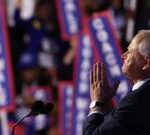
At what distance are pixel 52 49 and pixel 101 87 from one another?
5.33 meters

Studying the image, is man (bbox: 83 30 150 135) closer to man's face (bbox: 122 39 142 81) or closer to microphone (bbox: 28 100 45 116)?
man's face (bbox: 122 39 142 81)

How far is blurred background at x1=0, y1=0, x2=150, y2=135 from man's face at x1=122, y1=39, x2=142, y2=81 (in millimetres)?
4834

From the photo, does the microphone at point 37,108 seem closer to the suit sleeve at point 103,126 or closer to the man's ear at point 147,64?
the suit sleeve at point 103,126

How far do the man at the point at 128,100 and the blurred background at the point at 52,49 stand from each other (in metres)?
4.79

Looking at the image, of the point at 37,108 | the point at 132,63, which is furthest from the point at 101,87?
the point at 37,108

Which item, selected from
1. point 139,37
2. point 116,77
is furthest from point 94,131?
point 116,77

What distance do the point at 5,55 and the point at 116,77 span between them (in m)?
1.10

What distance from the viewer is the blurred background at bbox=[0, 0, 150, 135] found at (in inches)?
366

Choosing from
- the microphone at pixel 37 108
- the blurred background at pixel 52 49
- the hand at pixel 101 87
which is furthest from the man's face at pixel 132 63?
the blurred background at pixel 52 49

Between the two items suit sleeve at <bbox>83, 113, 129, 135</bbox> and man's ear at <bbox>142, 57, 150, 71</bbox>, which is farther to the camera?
man's ear at <bbox>142, 57, 150, 71</bbox>

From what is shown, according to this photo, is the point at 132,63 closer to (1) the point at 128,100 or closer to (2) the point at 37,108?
(1) the point at 128,100

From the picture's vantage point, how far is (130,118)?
4.14 metres

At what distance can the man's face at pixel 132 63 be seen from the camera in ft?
13.9

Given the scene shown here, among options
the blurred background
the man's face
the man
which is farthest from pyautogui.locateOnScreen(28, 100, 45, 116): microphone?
the blurred background
